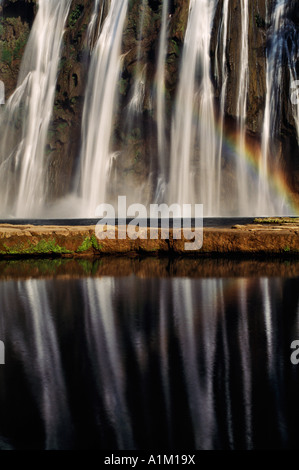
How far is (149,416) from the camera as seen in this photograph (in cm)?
302

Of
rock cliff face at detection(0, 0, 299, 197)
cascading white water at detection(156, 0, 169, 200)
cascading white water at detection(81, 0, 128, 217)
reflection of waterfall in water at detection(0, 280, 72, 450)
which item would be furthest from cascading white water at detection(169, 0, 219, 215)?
reflection of waterfall in water at detection(0, 280, 72, 450)

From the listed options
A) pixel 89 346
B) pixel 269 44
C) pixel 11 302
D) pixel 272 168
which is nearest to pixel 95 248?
pixel 11 302

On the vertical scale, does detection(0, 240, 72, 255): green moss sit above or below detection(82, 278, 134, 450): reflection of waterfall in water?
above

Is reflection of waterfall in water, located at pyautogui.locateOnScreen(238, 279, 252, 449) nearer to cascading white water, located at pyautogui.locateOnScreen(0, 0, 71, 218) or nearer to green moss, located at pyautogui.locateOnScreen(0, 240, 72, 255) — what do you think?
green moss, located at pyautogui.locateOnScreen(0, 240, 72, 255)

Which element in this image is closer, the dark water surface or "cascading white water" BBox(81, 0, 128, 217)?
the dark water surface

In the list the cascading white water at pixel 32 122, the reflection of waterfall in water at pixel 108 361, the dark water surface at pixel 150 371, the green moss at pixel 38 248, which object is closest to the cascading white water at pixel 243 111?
the cascading white water at pixel 32 122

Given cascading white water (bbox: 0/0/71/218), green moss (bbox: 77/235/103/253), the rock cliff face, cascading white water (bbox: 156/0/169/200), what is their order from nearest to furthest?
1. green moss (bbox: 77/235/103/253)
2. the rock cliff face
3. cascading white water (bbox: 156/0/169/200)
4. cascading white water (bbox: 0/0/71/218)

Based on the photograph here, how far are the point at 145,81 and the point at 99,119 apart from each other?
4604 millimetres

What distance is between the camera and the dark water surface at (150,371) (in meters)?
2.85

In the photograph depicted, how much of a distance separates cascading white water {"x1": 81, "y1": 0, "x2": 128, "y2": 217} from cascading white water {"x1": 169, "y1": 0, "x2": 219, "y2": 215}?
551 cm

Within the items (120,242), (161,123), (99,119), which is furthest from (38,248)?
(99,119)

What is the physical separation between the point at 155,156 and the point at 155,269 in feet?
108

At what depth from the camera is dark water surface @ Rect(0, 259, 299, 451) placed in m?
2.85
